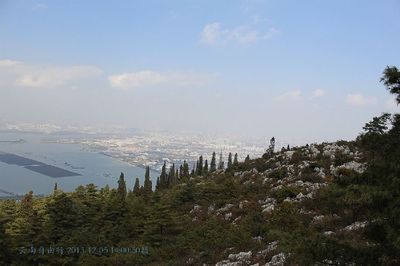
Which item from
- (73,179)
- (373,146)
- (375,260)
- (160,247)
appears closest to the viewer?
(375,260)

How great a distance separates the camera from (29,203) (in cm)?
3469

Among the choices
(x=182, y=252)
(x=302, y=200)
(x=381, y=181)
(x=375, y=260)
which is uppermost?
(x=381, y=181)

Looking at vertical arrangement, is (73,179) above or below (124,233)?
below

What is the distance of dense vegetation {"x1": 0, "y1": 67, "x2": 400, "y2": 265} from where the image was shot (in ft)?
29.5

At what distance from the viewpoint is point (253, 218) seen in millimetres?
24859

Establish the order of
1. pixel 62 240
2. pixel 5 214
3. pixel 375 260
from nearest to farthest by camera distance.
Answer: pixel 375 260, pixel 62 240, pixel 5 214

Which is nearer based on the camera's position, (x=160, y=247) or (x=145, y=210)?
(x=160, y=247)

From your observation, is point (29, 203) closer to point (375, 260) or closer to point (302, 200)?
point (302, 200)

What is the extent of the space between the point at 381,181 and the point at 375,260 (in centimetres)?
191

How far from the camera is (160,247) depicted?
25609 mm

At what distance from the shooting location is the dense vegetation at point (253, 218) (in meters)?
8.98

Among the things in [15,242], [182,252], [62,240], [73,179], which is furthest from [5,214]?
[73,179]

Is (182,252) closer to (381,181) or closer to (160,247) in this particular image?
(160,247)

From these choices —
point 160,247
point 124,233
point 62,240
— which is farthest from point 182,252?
point 62,240
